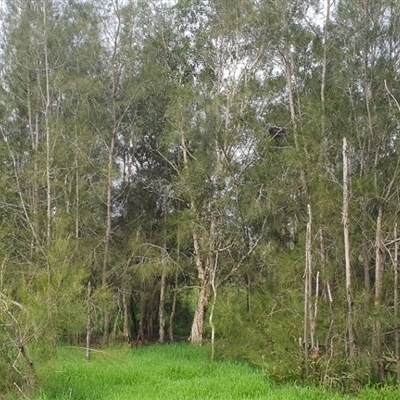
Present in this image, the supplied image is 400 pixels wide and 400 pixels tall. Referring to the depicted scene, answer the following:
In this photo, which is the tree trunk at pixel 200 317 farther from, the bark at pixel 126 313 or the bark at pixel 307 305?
the bark at pixel 307 305

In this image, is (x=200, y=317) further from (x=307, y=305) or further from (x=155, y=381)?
(x=307, y=305)

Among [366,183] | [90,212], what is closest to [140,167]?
[90,212]

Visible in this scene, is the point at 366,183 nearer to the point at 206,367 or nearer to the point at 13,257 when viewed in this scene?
the point at 206,367

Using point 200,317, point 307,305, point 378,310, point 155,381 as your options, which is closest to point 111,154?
point 200,317

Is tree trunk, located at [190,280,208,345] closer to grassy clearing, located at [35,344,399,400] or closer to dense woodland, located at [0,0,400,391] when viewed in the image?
dense woodland, located at [0,0,400,391]

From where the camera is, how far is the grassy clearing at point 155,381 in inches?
348

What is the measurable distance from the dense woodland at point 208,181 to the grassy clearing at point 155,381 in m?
0.47

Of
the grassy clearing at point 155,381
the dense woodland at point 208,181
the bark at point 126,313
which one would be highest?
the dense woodland at point 208,181

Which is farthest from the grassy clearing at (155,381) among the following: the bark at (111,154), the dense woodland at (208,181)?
the bark at (111,154)

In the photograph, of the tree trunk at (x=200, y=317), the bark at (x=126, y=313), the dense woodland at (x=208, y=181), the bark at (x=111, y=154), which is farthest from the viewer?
the bark at (x=126, y=313)

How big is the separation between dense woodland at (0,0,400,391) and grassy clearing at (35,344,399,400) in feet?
1.53

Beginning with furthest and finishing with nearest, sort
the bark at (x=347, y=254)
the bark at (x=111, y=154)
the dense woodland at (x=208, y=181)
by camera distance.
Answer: the bark at (x=111, y=154) < the dense woodland at (x=208, y=181) < the bark at (x=347, y=254)

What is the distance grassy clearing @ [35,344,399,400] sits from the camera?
883 centimetres

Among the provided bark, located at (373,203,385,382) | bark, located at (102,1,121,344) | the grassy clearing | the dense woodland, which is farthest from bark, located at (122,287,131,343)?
bark, located at (373,203,385,382)
